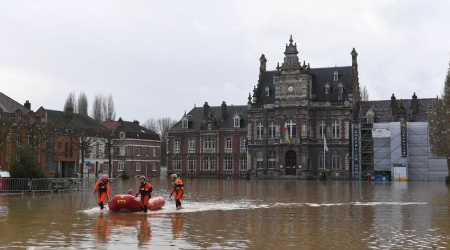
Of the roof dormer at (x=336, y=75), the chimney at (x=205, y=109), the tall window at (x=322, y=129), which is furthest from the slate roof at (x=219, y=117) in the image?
the roof dormer at (x=336, y=75)

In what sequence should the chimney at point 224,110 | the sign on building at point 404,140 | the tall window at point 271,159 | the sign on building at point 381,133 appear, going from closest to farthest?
the sign on building at point 404,140, the sign on building at point 381,133, the tall window at point 271,159, the chimney at point 224,110

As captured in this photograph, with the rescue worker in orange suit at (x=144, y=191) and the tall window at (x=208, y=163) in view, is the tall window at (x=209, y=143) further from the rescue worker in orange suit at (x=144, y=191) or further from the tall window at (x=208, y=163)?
the rescue worker in orange suit at (x=144, y=191)

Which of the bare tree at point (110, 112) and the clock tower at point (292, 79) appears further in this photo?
the bare tree at point (110, 112)

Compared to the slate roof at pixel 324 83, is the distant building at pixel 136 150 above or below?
below

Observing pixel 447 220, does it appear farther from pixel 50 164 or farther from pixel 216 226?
pixel 50 164

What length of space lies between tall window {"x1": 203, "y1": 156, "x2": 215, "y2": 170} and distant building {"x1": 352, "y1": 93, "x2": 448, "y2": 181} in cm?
2056

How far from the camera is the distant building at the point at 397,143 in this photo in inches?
2569

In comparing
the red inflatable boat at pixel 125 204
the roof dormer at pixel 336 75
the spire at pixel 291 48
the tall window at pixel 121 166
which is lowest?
the red inflatable boat at pixel 125 204

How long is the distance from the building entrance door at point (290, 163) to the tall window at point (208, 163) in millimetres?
12481

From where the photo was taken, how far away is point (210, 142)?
81.0m

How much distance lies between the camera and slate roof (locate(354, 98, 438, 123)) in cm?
6950

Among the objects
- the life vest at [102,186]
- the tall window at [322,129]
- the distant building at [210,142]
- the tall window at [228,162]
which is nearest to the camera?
the life vest at [102,186]

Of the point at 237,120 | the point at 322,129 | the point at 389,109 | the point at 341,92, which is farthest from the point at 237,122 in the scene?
the point at 389,109

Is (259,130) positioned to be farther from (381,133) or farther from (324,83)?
(381,133)
